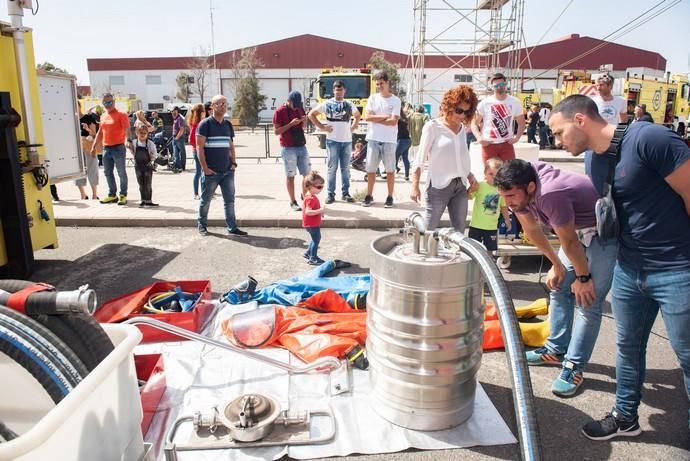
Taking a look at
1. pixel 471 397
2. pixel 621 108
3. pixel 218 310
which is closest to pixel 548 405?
pixel 471 397

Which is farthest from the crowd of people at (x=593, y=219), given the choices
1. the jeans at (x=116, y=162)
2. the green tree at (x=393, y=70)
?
the green tree at (x=393, y=70)

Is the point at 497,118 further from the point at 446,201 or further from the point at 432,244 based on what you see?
the point at 432,244

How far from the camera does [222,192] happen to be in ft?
22.8

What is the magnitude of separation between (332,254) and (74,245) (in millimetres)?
3504

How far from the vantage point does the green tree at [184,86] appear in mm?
52966

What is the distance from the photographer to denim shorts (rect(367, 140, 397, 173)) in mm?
8672

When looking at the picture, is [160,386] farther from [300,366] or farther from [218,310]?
[218,310]

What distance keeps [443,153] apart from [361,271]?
1.66 metres

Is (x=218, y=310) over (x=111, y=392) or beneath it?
beneath

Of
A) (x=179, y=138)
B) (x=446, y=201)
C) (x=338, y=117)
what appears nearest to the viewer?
(x=446, y=201)

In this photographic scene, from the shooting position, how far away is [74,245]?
6922 mm

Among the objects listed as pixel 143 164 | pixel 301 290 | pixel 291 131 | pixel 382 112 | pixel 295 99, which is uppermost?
pixel 295 99

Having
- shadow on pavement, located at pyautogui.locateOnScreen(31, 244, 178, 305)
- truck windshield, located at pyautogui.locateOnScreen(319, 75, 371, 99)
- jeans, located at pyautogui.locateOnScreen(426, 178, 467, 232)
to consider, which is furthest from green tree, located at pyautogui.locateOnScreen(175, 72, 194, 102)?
jeans, located at pyautogui.locateOnScreen(426, 178, 467, 232)

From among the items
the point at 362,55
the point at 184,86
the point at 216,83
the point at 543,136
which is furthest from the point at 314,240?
the point at 216,83
